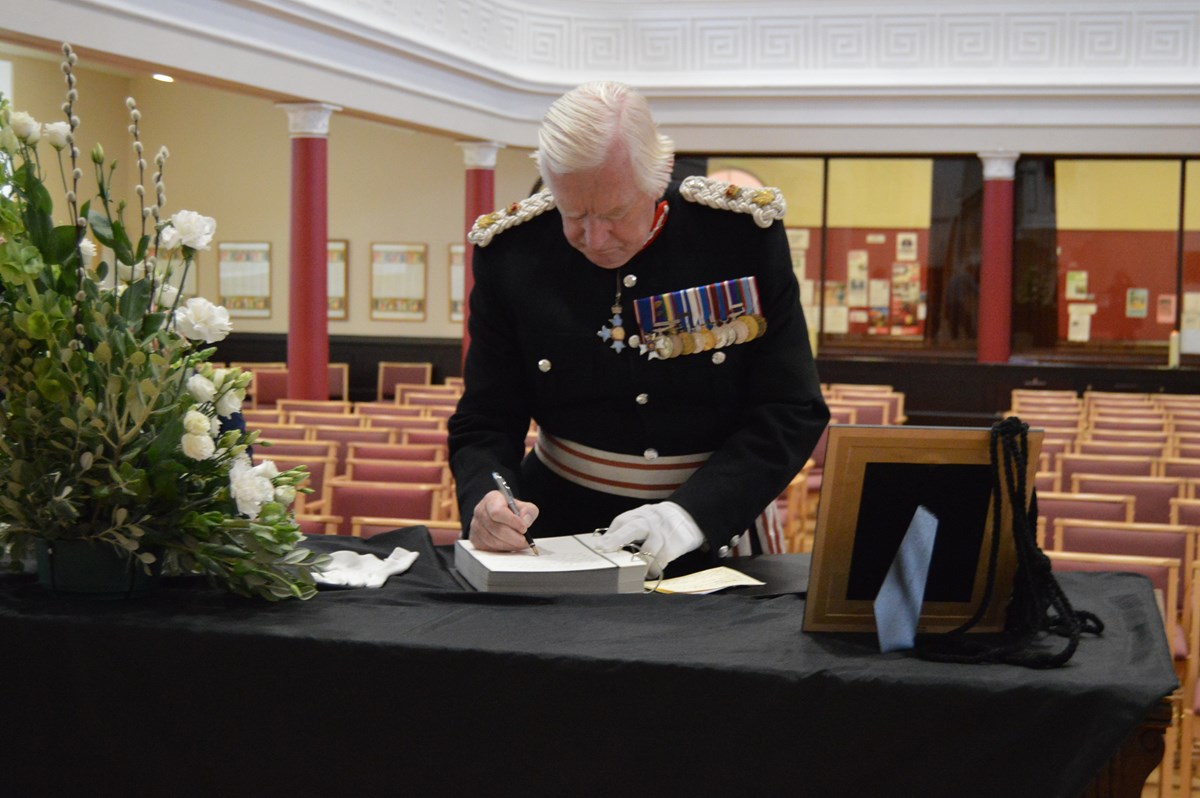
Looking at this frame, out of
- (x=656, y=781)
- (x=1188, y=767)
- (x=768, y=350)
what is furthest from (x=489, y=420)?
(x=1188, y=767)

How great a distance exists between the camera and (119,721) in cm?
152

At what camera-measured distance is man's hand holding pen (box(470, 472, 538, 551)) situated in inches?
69.1

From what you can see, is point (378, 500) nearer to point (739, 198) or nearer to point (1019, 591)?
point (739, 198)

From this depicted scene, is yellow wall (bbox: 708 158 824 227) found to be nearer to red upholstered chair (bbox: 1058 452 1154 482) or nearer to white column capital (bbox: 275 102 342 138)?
white column capital (bbox: 275 102 342 138)

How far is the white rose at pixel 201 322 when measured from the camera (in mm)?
1679

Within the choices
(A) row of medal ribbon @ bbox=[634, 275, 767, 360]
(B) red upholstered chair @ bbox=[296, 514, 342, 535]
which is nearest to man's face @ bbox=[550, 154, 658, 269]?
(A) row of medal ribbon @ bbox=[634, 275, 767, 360]

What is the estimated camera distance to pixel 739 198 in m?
2.14

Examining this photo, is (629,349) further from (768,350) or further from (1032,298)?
(1032,298)

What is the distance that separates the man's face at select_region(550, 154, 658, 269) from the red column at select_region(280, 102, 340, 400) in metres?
9.70

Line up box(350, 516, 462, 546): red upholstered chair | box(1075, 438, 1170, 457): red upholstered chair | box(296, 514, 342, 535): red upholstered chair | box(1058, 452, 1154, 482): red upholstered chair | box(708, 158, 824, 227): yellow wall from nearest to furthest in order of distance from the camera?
1. box(350, 516, 462, 546): red upholstered chair
2. box(296, 514, 342, 535): red upholstered chair
3. box(1058, 452, 1154, 482): red upholstered chair
4. box(1075, 438, 1170, 457): red upholstered chair
5. box(708, 158, 824, 227): yellow wall

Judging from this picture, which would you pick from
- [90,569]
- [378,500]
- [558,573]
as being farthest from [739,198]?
[378,500]

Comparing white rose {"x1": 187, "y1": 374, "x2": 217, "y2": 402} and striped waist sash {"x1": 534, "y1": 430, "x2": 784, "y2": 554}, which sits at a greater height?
white rose {"x1": 187, "y1": 374, "x2": 217, "y2": 402}

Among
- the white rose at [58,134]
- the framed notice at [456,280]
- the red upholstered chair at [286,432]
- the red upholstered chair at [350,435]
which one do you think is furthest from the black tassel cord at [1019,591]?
the framed notice at [456,280]

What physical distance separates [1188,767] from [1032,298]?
44.1ft
